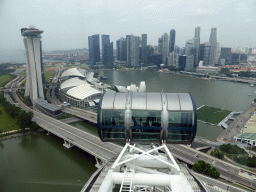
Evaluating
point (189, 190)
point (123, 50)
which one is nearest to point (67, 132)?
point (189, 190)

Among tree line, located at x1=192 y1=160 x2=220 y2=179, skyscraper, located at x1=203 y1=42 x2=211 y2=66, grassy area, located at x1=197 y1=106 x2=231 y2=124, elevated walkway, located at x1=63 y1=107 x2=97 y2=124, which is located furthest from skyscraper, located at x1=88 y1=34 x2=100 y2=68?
tree line, located at x1=192 y1=160 x2=220 y2=179

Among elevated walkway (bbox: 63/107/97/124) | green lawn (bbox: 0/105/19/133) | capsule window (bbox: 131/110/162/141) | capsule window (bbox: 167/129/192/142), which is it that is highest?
capsule window (bbox: 131/110/162/141)

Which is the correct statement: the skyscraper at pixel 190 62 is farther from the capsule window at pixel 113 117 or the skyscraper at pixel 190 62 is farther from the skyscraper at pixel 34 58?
the capsule window at pixel 113 117

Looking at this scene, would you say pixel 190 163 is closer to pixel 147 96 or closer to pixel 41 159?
pixel 147 96

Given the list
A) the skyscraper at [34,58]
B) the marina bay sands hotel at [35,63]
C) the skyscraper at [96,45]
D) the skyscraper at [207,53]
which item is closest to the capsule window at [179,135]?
the marina bay sands hotel at [35,63]

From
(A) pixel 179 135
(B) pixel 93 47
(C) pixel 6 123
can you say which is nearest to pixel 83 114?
(C) pixel 6 123

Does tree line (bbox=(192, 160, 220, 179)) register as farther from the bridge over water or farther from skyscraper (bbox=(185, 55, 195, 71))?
skyscraper (bbox=(185, 55, 195, 71))

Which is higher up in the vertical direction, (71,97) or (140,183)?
(140,183)
